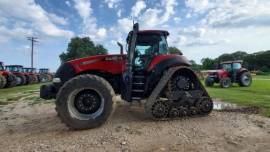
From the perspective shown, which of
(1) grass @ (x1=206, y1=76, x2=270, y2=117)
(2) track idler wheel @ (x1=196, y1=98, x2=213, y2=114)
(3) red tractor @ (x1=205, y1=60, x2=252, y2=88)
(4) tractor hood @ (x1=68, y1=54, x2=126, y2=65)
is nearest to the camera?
(4) tractor hood @ (x1=68, y1=54, x2=126, y2=65)

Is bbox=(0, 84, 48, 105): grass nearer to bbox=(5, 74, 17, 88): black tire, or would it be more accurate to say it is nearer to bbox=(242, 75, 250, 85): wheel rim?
bbox=(5, 74, 17, 88): black tire

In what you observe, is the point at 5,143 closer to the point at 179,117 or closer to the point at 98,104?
the point at 98,104

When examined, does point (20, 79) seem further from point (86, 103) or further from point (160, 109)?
point (160, 109)

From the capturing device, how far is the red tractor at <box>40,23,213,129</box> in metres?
5.71

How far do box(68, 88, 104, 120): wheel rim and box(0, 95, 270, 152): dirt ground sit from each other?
0.37 meters

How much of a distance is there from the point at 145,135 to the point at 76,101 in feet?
5.64

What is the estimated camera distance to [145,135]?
514 cm

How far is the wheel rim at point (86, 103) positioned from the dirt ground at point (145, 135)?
1.23 feet

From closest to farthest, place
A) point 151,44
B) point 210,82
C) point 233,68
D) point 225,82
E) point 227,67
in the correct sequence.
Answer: point 151,44
point 225,82
point 233,68
point 210,82
point 227,67

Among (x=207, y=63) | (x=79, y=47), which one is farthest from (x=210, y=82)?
(x=207, y=63)

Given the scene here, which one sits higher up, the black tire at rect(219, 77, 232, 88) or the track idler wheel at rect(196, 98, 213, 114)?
the black tire at rect(219, 77, 232, 88)

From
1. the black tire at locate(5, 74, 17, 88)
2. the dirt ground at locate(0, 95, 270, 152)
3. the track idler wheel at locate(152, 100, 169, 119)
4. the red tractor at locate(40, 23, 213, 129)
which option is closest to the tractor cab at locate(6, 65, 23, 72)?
the black tire at locate(5, 74, 17, 88)

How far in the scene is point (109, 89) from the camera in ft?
18.9

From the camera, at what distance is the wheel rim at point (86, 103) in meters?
5.72
